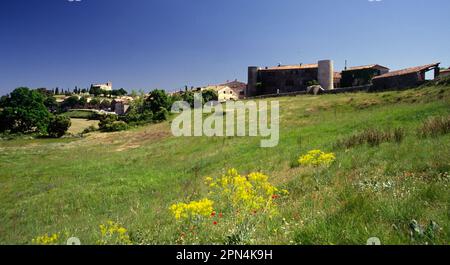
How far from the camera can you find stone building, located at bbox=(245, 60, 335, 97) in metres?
68.6

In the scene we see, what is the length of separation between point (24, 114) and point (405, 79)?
7429cm

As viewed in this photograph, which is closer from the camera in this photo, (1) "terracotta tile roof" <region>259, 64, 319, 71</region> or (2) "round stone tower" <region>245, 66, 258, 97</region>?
(1) "terracotta tile roof" <region>259, 64, 319, 71</region>

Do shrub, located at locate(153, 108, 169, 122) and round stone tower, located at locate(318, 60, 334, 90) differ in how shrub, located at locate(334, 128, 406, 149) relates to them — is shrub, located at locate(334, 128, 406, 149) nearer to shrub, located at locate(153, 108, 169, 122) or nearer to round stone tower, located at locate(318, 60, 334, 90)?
shrub, located at locate(153, 108, 169, 122)

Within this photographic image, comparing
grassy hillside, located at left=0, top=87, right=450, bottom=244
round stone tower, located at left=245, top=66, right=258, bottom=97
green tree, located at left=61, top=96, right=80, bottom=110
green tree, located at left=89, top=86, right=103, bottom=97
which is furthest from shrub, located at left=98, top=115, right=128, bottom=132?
green tree, located at left=89, top=86, right=103, bottom=97

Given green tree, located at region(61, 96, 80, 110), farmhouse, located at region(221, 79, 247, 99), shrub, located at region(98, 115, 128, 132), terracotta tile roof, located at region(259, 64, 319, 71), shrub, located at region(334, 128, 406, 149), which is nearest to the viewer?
shrub, located at region(334, 128, 406, 149)

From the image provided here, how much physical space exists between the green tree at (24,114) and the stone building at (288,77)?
4979 centimetres

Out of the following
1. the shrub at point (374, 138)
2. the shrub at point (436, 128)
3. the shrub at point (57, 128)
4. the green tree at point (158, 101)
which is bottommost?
the shrub at point (57, 128)

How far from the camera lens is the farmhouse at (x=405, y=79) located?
41116mm

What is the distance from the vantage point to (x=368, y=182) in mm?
6215

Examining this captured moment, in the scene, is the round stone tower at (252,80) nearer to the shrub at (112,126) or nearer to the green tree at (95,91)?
the shrub at (112,126)

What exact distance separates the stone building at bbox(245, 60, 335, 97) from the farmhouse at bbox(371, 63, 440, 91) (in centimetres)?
2279

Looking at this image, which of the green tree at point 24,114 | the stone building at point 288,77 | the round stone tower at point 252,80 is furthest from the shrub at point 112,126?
the stone building at point 288,77
